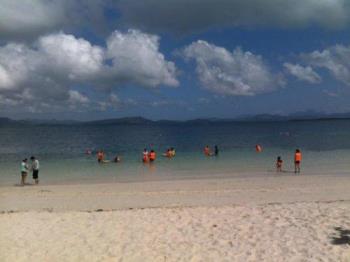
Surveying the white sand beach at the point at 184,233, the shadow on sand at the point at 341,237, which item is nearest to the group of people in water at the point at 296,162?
the white sand beach at the point at 184,233

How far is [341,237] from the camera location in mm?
8711

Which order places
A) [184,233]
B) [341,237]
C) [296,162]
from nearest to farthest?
[341,237]
[184,233]
[296,162]

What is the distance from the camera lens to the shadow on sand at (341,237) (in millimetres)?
8398

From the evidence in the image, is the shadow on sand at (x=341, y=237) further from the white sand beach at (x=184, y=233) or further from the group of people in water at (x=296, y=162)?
the group of people in water at (x=296, y=162)

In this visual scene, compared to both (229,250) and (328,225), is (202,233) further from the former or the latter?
(328,225)

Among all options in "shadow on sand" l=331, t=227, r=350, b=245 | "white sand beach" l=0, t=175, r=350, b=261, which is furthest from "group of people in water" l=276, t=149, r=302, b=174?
"shadow on sand" l=331, t=227, r=350, b=245

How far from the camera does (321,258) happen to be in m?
7.71

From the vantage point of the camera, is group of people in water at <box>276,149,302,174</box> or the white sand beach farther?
group of people in water at <box>276,149,302,174</box>

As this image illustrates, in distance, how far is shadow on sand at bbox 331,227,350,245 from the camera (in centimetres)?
840

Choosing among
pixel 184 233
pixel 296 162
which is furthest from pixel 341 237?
pixel 296 162

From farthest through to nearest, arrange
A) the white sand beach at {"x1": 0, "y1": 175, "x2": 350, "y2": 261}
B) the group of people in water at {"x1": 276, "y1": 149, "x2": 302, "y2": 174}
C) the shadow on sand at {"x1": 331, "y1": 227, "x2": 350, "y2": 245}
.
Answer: the group of people in water at {"x1": 276, "y1": 149, "x2": 302, "y2": 174} < the shadow on sand at {"x1": 331, "y1": 227, "x2": 350, "y2": 245} < the white sand beach at {"x1": 0, "y1": 175, "x2": 350, "y2": 261}

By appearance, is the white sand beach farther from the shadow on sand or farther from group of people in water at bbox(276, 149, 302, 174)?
group of people in water at bbox(276, 149, 302, 174)

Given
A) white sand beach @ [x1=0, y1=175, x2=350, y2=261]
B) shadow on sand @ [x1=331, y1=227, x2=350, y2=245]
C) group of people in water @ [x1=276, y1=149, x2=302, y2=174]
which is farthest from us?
group of people in water @ [x1=276, y1=149, x2=302, y2=174]

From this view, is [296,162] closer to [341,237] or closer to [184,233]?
[341,237]
